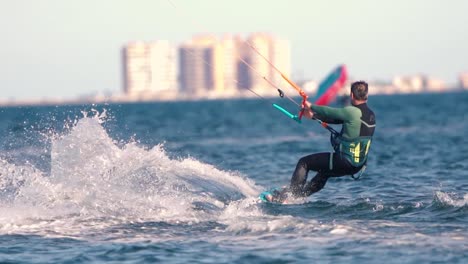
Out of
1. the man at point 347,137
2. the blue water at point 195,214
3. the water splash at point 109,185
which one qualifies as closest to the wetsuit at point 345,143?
the man at point 347,137

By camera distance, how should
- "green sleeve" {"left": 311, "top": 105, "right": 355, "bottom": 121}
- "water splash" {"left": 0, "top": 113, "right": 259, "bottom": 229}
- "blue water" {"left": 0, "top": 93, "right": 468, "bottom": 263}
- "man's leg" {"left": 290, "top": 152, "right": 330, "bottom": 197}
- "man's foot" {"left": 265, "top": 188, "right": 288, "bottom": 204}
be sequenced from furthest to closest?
"man's foot" {"left": 265, "top": 188, "right": 288, "bottom": 204}
"water splash" {"left": 0, "top": 113, "right": 259, "bottom": 229}
"man's leg" {"left": 290, "top": 152, "right": 330, "bottom": 197}
"green sleeve" {"left": 311, "top": 105, "right": 355, "bottom": 121}
"blue water" {"left": 0, "top": 93, "right": 468, "bottom": 263}

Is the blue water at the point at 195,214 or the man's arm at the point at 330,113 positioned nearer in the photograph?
the blue water at the point at 195,214

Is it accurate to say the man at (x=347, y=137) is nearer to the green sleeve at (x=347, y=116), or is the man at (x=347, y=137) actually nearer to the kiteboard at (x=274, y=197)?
the green sleeve at (x=347, y=116)

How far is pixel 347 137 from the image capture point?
502 inches

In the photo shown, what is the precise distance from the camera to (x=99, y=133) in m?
15.8

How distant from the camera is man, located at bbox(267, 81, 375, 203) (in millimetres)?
12578

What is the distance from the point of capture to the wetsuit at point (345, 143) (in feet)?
41.3

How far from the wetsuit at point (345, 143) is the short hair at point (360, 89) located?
0.13 m

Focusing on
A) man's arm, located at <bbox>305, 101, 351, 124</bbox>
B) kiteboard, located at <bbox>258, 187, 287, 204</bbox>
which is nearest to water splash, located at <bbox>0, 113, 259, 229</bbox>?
kiteboard, located at <bbox>258, 187, 287, 204</bbox>

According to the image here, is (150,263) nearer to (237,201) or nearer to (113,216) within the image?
(113,216)

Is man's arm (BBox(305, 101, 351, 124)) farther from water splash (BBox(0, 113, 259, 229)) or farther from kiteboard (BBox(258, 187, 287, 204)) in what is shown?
water splash (BBox(0, 113, 259, 229))

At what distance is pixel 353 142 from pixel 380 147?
18.1 m

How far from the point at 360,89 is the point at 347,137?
697mm

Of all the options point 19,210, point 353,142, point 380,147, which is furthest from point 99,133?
point 380,147
